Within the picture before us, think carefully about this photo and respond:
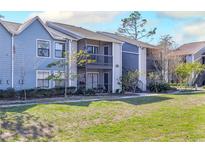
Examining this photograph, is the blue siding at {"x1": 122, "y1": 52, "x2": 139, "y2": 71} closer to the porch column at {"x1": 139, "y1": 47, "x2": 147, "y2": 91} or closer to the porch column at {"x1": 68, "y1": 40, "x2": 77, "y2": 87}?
the porch column at {"x1": 139, "y1": 47, "x2": 147, "y2": 91}

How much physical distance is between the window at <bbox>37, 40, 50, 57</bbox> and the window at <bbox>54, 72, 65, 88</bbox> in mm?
1687

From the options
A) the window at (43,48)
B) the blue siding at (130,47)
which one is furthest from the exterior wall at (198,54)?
the window at (43,48)

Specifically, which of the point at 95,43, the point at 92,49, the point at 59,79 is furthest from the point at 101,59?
the point at 59,79

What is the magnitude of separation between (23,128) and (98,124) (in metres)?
2.74

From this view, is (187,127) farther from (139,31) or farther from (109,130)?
(139,31)

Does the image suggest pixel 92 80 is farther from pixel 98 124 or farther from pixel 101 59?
pixel 98 124

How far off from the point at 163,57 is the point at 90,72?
12.8 m

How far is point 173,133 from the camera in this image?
10.0 meters

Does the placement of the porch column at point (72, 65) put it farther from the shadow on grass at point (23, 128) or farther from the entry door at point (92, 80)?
the shadow on grass at point (23, 128)

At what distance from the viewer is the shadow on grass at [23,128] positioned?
29.3 feet

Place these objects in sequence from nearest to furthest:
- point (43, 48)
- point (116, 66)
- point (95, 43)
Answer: point (43, 48) < point (95, 43) < point (116, 66)

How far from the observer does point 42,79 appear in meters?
22.6

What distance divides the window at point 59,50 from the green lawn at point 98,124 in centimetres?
1070

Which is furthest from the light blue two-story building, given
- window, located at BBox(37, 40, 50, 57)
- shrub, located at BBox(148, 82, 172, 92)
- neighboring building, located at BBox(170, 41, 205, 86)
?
neighboring building, located at BBox(170, 41, 205, 86)
